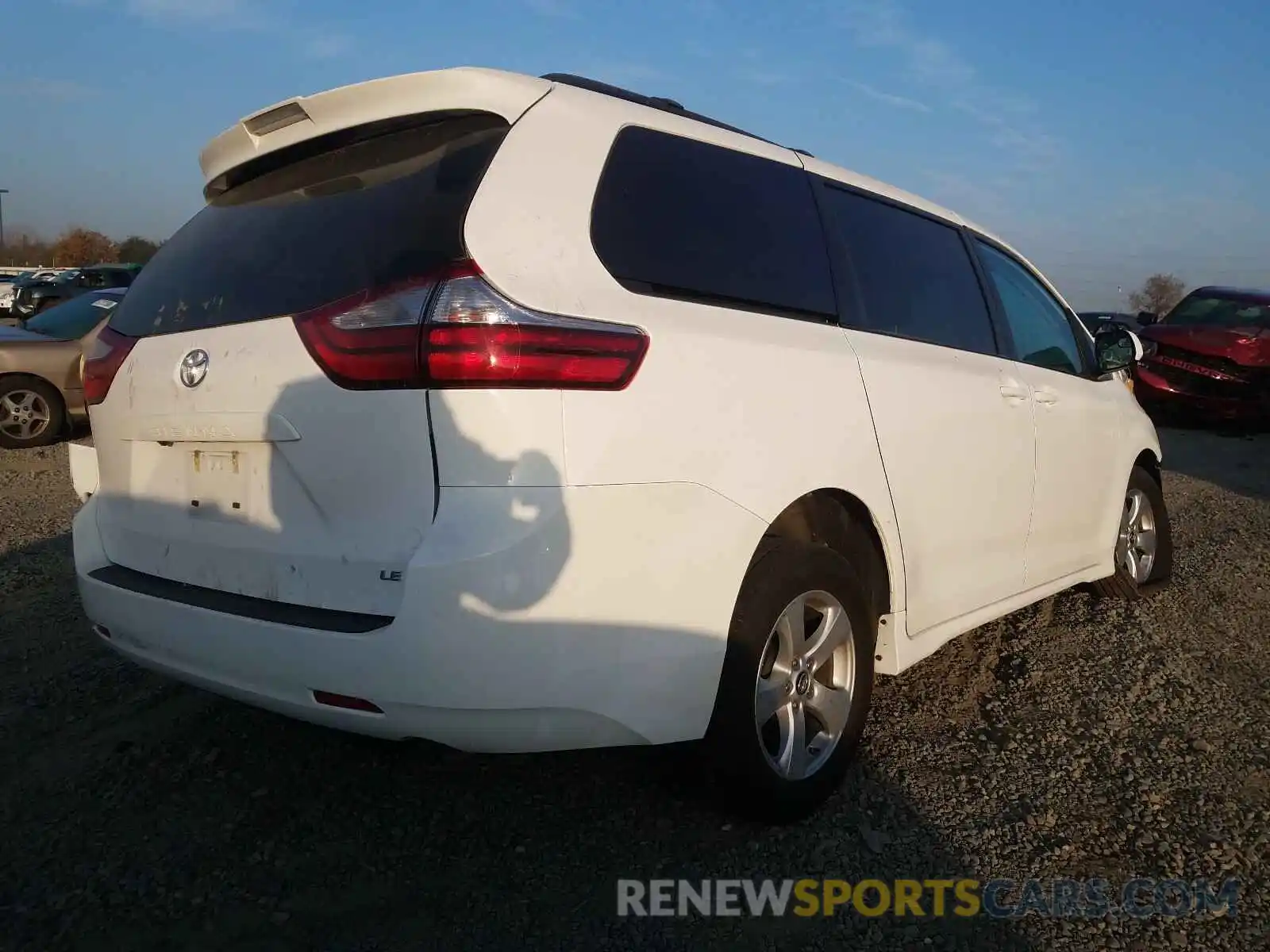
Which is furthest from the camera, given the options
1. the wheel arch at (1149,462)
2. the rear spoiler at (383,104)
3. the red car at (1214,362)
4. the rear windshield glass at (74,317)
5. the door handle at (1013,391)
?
the red car at (1214,362)

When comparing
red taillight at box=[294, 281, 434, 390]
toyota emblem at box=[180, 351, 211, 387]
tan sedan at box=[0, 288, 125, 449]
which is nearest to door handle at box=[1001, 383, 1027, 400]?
red taillight at box=[294, 281, 434, 390]

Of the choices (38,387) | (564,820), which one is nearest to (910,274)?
(564,820)

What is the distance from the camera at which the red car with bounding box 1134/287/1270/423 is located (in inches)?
436

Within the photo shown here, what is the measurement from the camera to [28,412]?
8.66 metres

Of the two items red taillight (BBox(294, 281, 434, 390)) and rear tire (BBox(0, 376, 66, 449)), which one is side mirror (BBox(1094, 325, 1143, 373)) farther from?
rear tire (BBox(0, 376, 66, 449))

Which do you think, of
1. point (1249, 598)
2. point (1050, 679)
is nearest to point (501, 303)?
point (1050, 679)

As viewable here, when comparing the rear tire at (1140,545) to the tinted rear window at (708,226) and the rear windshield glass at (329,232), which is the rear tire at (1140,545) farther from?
the rear windshield glass at (329,232)

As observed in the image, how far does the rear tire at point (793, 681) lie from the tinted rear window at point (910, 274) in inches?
32.1

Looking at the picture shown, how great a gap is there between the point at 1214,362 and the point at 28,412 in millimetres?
12545

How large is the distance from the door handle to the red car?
865 cm

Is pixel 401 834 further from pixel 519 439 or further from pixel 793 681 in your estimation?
pixel 519 439

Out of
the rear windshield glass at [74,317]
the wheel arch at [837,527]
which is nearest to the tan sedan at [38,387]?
the rear windshield glass at [74,317]

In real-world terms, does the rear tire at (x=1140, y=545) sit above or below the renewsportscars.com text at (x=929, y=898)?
above

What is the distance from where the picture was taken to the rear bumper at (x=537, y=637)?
77.2 inches
